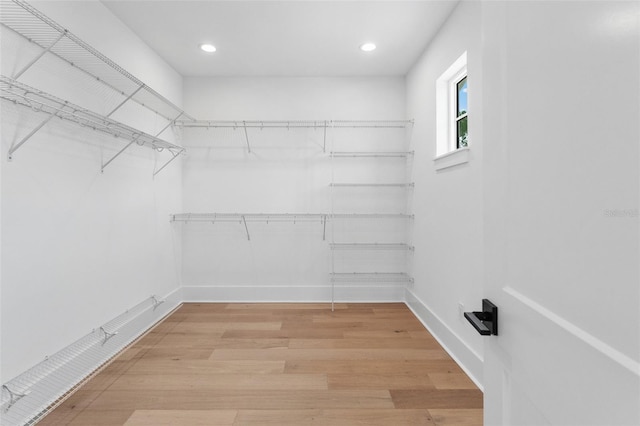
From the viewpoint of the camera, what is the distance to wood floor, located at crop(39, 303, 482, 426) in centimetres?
156

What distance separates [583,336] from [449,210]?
1.85 m

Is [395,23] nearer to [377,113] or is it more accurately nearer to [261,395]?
[377,113]

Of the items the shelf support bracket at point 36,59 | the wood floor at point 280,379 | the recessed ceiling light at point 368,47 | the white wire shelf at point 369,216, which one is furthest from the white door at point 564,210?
the white wire shelf at point 369,216

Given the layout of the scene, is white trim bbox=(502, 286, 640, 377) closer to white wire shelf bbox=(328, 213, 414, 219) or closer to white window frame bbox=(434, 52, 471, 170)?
white window frame bbox=(434, 52, 471, 170)

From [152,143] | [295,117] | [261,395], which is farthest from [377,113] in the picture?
[261,395]

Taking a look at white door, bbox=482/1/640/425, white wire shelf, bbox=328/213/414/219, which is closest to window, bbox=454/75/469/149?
white wire shelf, bbox=328/213/414/219

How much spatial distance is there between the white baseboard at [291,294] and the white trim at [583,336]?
2.74m

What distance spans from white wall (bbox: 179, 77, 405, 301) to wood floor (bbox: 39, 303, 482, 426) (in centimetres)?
62

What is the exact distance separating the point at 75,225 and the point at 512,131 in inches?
87.0

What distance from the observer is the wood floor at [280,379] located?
61.5 inches

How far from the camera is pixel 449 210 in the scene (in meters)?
2.21

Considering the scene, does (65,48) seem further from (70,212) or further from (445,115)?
(445,115)

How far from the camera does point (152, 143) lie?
8.54ft

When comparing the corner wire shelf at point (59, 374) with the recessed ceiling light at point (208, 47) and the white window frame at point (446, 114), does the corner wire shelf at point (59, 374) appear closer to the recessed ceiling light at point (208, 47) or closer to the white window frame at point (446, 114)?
the recessed ceiling light at point (208, 47)
